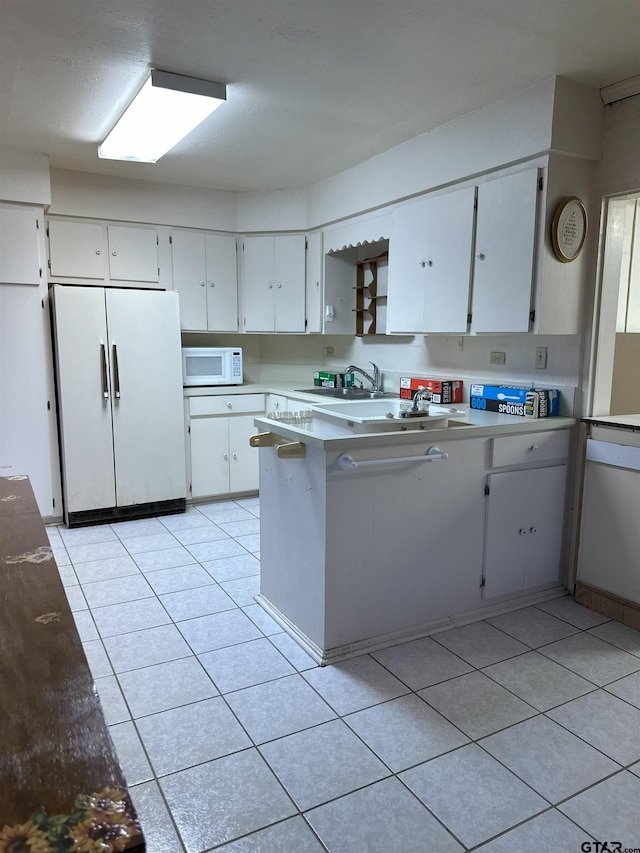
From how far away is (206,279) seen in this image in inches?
180

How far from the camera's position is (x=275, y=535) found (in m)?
2.70

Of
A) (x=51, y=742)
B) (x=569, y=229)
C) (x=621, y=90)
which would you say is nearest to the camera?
(x=51, y=742)

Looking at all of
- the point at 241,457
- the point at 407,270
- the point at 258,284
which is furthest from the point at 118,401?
the point at 407,270

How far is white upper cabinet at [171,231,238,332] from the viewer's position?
14.7 feet

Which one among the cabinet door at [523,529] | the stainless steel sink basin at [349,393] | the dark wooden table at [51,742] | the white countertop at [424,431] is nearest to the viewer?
the dark wooden table at [51,742]

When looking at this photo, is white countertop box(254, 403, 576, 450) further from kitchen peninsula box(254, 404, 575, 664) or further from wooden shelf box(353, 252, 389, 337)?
wooden shelf box(353, 252, 389, 337)

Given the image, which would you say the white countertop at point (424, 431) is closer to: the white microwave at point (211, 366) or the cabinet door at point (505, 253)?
the cabinet door at point (505, 253)

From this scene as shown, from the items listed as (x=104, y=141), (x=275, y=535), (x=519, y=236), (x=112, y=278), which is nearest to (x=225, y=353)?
(x=112, y=278)

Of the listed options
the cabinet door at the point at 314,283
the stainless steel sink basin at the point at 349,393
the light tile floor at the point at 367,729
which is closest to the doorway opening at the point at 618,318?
the light tile floor at the point at 367,729

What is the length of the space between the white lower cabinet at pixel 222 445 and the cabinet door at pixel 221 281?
643mm

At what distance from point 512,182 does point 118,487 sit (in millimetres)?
3156

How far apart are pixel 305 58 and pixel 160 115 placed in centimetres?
87

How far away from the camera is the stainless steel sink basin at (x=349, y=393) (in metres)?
4.07

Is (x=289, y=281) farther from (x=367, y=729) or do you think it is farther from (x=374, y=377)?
(x=367, y=729)
